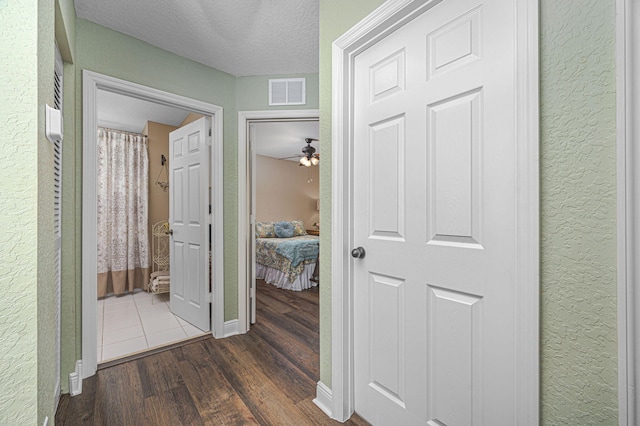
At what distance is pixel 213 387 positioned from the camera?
1.86 metres

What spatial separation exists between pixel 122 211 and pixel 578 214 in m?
4.73

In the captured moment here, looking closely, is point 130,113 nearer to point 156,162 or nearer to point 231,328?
point 156,162

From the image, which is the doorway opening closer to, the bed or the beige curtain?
the beige curtain

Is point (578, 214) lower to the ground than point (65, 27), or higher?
lower

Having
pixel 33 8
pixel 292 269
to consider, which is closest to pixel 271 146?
pixel 292 269

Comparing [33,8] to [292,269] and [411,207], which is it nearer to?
[411,207]

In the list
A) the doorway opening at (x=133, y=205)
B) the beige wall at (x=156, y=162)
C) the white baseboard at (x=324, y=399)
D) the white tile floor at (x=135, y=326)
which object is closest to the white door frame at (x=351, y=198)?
the white baseboard at (x=324, y=399)

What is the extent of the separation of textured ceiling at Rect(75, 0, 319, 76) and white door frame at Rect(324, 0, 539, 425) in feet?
2.19

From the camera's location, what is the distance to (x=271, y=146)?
5.72 m

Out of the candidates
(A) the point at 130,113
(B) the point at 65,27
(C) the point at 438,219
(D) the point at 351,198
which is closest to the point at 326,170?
(D) the point at 351,198

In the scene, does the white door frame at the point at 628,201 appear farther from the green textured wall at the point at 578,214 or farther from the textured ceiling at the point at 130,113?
the textured ceiling at the point at 130,113

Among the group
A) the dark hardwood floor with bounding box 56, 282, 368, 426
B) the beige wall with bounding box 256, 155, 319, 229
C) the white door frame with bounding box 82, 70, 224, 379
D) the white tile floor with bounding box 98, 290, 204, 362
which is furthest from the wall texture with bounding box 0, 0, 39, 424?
the beige wall with bounding box 256, 155, 319, 229

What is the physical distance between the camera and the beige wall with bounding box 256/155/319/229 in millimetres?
6562

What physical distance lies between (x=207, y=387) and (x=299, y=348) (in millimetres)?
771
